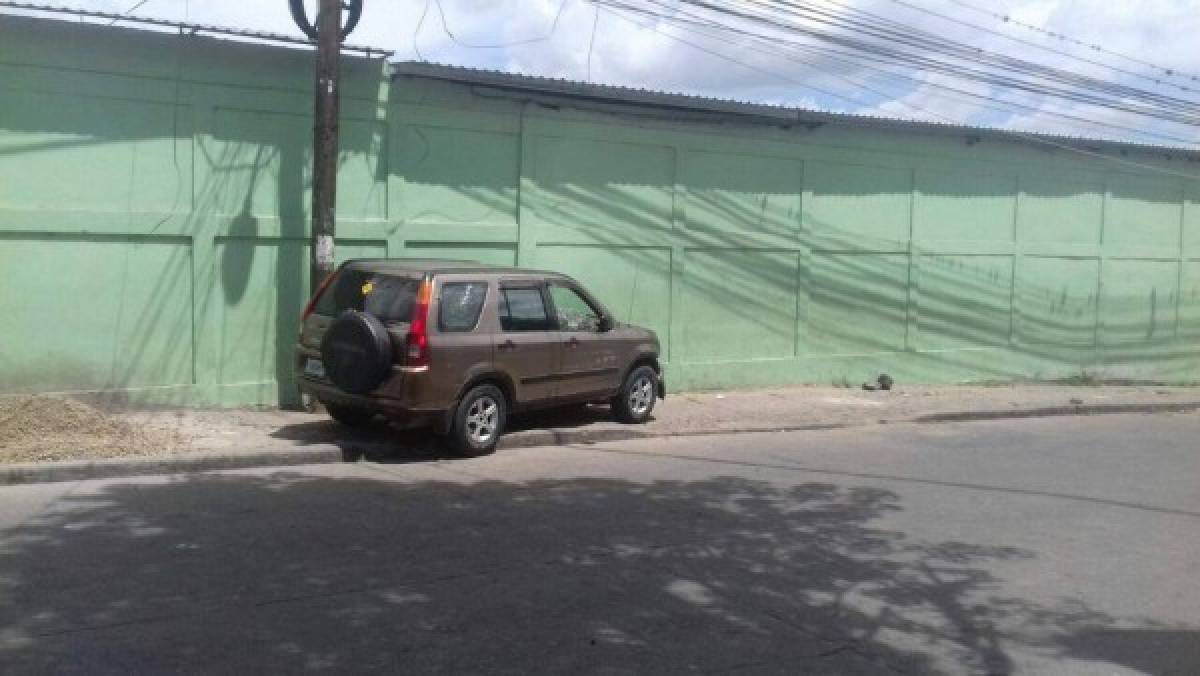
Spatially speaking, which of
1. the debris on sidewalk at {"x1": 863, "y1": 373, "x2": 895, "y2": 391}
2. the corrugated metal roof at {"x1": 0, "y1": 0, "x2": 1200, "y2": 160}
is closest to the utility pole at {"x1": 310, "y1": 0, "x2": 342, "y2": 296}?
the corrugated metal roof at {"x1": 0, "y1": 0, "x2": 1200, "y2": 160}

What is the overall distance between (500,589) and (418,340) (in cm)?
393

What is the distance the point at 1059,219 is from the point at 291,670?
56.4ft

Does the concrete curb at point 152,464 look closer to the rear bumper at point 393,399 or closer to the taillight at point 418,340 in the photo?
the rear bumper at point 393,399

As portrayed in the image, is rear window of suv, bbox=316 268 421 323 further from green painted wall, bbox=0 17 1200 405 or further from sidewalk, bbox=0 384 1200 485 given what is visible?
green painted wall, bbox=0 17 1200 405

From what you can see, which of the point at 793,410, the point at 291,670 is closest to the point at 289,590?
the point at 291,670

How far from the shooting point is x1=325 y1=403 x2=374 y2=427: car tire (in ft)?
35.0

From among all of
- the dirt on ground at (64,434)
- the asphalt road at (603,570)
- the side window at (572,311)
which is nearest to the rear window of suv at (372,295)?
the asphalt road at (603,570)

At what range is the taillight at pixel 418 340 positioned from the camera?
1000 cm

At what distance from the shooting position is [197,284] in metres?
11.7

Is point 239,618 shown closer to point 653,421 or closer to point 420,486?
point 420,486

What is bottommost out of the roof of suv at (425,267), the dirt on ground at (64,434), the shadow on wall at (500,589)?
the shadow on wall at (500,589)

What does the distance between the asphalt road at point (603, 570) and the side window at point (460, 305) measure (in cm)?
126

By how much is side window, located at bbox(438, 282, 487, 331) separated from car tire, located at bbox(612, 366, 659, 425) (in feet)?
7.48

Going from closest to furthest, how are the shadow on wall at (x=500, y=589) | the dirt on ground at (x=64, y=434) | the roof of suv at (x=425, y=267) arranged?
the shadow on wall at (x=500, y=589), the dirt on ground at (x=64, y=434), the roof of suv at (x=425, y=267)
